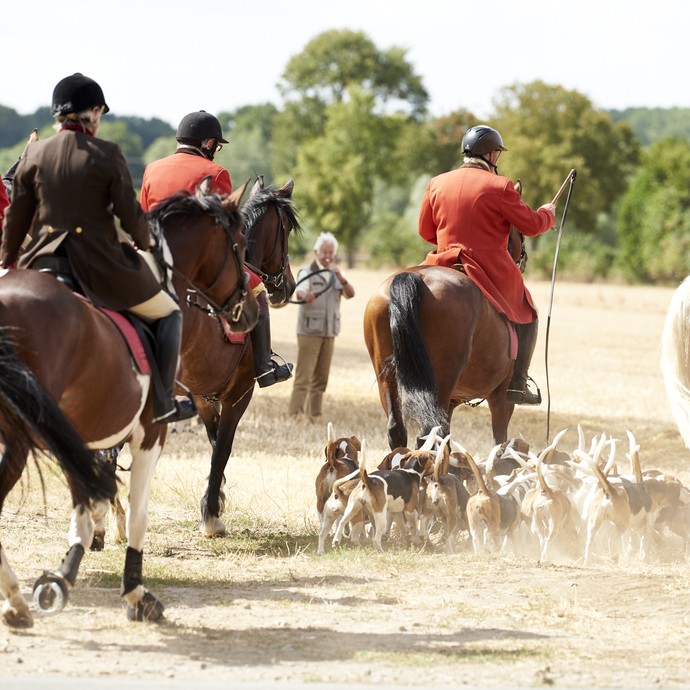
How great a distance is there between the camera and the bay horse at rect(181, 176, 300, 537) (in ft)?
28.5

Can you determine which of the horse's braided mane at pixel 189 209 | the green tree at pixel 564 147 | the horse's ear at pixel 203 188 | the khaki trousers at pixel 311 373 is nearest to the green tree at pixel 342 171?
the green tree at pixel 564 147

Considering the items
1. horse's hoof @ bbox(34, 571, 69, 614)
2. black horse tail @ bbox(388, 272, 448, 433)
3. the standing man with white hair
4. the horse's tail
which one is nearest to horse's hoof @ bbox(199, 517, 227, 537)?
black horse tail @ bbox(388, 272, 448, 433)

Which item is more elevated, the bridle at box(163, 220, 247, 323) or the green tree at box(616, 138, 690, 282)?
the green tree at box(616, 138, 690, 282)

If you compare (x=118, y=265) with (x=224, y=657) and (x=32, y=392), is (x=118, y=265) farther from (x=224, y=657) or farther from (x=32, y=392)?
(x=224, y=657)

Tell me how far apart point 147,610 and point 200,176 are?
3.44 meters

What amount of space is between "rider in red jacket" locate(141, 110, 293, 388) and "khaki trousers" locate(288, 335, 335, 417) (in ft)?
18.0

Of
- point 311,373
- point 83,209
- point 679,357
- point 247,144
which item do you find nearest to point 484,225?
point 679,357

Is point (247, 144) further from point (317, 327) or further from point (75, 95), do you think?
point (75, 95)

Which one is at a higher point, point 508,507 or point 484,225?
point 484,225

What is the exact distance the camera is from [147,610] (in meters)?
6.26

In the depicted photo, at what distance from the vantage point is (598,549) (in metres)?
8.38

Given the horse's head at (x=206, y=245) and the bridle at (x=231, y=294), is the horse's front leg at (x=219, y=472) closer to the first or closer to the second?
the bridle at (x=231, y=294)

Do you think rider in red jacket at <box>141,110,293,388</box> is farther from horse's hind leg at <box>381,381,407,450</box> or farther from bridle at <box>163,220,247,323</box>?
bridle at <box>163,220,247,323</box>

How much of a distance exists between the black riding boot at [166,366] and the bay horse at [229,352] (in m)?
1.71
